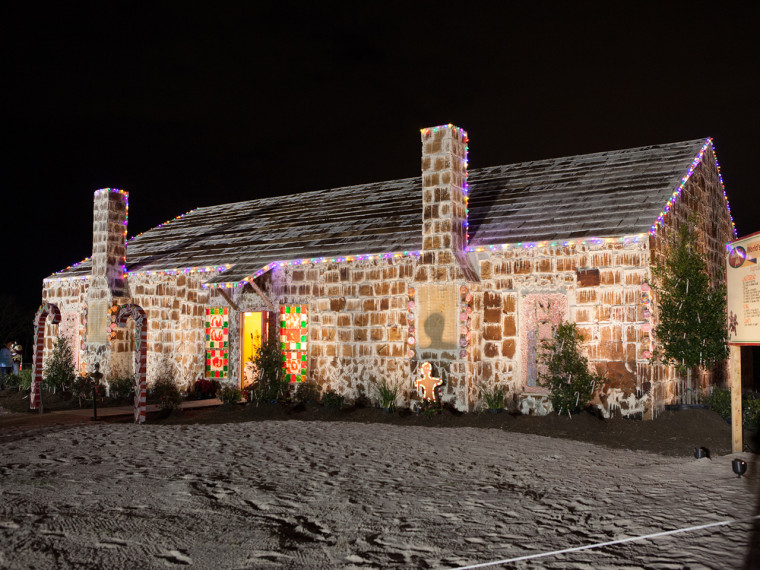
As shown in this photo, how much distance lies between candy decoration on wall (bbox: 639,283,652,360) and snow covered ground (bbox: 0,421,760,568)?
9.43 ft

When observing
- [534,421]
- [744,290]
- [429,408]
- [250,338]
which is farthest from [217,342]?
[744,290]

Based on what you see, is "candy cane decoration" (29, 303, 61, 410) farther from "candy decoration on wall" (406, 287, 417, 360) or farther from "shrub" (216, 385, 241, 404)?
"candy decoration on wall" (406, 287, 417, 360)

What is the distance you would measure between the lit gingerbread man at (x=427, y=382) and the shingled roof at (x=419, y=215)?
2.61 m

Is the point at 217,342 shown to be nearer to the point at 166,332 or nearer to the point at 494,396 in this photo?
the point at 166,332

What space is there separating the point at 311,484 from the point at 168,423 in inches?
272

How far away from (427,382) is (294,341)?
4143mm

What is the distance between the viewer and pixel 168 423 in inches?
535

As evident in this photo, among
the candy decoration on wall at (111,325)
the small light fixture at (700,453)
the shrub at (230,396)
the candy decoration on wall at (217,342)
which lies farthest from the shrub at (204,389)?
the small light fixture at (700,453)

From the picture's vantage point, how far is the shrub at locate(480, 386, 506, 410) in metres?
13.5

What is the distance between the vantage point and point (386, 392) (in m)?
14.5

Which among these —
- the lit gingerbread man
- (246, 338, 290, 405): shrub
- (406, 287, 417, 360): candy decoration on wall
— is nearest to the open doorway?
(246, 338, 290, 405): shrub

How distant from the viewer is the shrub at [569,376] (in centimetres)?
1252

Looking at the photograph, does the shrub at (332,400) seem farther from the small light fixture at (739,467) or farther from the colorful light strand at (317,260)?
the small light fixture at (739,467)

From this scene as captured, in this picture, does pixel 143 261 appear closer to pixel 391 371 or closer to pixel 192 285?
pixel 192 285
